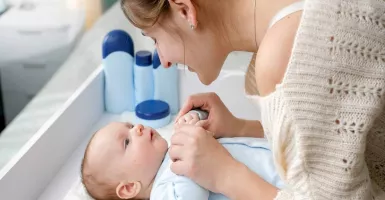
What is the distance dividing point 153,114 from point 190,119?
356 mm

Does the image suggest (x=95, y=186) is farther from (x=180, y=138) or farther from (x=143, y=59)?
(x=143, y=59)

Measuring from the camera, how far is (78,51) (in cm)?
193

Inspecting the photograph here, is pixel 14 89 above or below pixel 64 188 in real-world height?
below

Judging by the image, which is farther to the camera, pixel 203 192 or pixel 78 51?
pixel 78 51

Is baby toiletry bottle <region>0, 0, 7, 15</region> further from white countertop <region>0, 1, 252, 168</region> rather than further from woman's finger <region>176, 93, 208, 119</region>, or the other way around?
woman's finger <region>176, 93, 208, 119</region>

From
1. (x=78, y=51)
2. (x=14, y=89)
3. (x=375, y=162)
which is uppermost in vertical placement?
(x=375, y=162)

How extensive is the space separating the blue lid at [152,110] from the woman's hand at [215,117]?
0.31 meters

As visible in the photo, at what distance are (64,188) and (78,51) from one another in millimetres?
756

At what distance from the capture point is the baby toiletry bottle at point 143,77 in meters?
1.63

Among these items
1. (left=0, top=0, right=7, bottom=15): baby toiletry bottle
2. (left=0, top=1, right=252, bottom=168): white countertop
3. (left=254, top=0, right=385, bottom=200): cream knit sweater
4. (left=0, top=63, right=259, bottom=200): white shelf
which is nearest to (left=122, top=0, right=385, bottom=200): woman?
(left=254, top=0, right=385, bottom=200): cream knit sweater

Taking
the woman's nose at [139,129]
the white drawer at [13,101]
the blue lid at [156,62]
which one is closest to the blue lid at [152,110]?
the blue lid at [156,62]

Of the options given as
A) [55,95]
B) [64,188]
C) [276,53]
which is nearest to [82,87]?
[55,95]

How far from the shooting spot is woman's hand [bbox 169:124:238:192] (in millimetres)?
Result: 1019

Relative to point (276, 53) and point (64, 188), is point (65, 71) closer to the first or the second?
point (64, 188)
